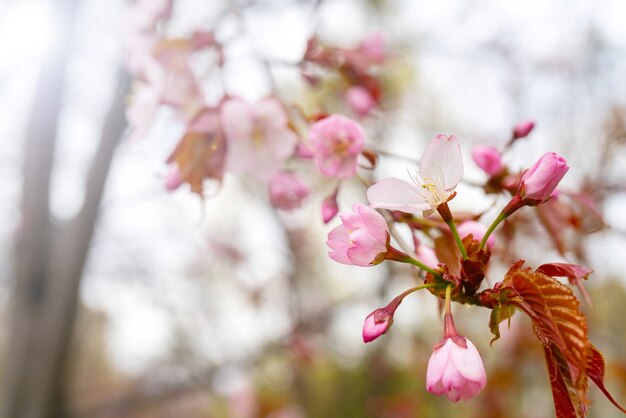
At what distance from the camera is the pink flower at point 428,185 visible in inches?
21.9

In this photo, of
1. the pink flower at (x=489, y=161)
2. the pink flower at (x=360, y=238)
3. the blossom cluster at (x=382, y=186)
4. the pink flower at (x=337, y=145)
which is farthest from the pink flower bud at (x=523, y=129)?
the pink flower at (x=360, y=238)

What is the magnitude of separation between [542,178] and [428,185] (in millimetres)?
107

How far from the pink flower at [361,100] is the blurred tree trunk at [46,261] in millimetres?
1168

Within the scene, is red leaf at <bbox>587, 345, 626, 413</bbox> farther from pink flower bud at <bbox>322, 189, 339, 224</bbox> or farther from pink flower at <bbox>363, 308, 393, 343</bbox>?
pink flower bud at <bbox>322, 189, 339, 224</bbox>

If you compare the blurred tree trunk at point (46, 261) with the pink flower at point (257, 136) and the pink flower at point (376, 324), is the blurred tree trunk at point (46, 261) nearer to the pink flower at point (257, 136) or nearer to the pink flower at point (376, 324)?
the pink flower at point (257, 136)

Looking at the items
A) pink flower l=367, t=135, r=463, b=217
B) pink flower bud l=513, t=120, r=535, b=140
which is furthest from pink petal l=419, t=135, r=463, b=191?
pink flower bud l=513, t=120, r=535, b=140

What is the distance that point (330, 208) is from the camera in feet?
2.42

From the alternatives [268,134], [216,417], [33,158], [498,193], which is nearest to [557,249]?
[498,193]

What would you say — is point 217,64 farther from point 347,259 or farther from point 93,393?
point 93,393

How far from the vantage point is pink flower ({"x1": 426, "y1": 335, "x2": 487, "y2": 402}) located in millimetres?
492

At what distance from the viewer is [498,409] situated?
110 inches

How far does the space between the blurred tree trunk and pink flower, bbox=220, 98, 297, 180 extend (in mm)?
1364

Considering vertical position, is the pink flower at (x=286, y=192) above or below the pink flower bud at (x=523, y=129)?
below

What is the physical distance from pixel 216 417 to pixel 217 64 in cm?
571
